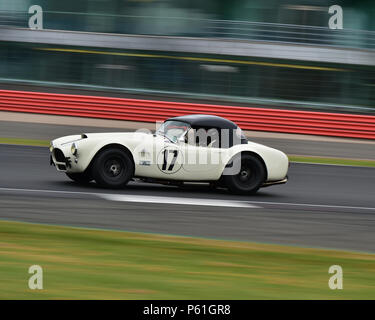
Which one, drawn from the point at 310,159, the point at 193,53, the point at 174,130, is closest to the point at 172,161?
the point at 174,130

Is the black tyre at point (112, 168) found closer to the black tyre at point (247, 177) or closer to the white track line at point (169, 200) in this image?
the white track line at point (169, 200)

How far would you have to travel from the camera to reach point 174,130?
36.8 ft

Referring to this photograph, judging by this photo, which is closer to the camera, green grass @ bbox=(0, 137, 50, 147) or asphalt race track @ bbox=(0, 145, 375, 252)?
asphalt race track @ bbox=(0, 145, 375, 252)

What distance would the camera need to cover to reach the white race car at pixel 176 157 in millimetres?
10688

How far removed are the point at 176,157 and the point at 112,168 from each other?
0.94 meters

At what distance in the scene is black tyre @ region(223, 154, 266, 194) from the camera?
11375 mm

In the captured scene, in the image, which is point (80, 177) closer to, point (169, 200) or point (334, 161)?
point (169, 200)

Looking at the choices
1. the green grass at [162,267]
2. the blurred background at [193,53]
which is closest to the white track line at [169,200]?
the green grass at [162,267]

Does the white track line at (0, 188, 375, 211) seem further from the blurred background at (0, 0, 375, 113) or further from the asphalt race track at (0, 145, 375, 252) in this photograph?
the blurred background at (0, 0, 375, 113)

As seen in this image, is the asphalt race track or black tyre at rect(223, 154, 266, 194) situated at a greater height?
black tyre at rect(223, 154, 266, 194)

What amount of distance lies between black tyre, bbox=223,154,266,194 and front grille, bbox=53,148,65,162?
2.43 metres

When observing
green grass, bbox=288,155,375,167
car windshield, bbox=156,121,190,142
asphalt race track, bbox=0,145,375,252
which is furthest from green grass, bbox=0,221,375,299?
green grass, bbox=288,155,375,167
